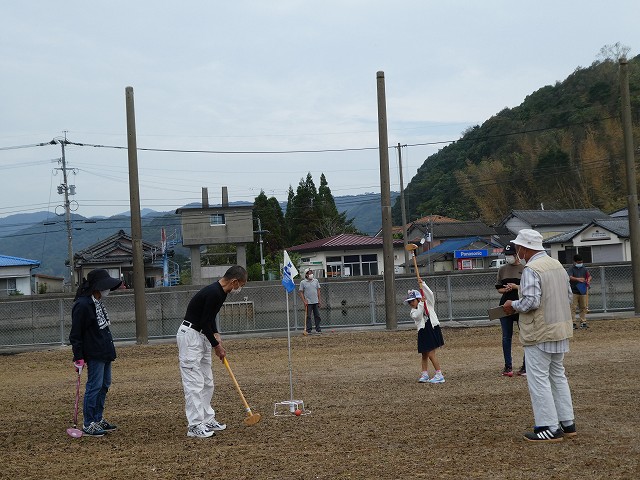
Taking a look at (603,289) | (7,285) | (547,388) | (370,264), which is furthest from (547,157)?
(547,388)

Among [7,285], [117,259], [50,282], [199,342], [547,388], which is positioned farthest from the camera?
[50,282]

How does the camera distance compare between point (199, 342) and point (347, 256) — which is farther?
Answer: point (347, 256)

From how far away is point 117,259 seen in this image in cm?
7150

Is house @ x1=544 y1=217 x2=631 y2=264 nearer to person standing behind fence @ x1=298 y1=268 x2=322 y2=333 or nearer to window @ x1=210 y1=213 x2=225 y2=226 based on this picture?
window @ x1=210 y1=213 x2=225 y2=226

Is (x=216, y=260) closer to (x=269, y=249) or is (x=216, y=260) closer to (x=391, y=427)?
(x=269, y=249)

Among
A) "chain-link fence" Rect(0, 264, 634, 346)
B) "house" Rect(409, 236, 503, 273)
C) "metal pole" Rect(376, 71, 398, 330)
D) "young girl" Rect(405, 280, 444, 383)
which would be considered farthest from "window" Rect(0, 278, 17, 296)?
"young girl" Rect(405, 280, 444, 383)

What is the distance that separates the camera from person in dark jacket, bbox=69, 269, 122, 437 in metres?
9.30

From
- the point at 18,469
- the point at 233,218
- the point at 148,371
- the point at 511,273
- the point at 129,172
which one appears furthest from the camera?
the point at 233,218

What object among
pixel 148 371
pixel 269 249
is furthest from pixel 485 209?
pixel 148 371

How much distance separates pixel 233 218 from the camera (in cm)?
6550

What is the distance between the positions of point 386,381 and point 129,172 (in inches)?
487

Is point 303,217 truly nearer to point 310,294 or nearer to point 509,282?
point 310,294

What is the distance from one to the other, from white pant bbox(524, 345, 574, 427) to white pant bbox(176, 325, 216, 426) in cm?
333

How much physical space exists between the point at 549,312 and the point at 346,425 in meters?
2.67
